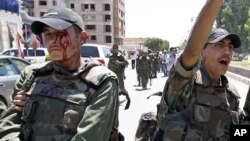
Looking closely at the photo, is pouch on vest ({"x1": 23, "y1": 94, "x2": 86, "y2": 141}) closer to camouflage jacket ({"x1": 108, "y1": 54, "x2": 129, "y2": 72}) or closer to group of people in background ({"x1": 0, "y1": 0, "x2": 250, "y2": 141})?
group of people in background ({"x1": 0, "y1": 0, "x2": 250, "y2": 141})

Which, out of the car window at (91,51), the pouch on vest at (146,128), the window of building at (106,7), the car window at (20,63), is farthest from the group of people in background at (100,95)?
the window of building at (106,7)

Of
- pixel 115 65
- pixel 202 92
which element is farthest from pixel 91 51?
pixel 202 92

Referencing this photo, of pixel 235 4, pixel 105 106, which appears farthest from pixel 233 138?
pixel 235 4

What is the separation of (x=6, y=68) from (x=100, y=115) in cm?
616

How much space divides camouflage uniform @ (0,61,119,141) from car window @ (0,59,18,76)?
5.71m

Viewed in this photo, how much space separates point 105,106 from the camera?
1.89m

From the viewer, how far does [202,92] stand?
2.14 metres

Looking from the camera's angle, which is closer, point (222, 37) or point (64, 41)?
point (64, 41)

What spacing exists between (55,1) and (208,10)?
7202cm

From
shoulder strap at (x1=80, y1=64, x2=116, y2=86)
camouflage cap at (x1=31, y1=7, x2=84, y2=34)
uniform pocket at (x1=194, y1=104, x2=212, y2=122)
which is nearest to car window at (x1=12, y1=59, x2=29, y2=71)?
camouflage cap at (x1=31, y1=7, x2=84, y2=34)

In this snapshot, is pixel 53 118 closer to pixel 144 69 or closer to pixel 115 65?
pixel 115 65

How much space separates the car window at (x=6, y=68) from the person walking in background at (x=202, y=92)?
5903 mm

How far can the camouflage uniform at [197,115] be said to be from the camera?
205 centimetres

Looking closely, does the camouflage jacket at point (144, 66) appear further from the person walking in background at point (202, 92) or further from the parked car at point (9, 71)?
the person walking in background at point (202, 92)
